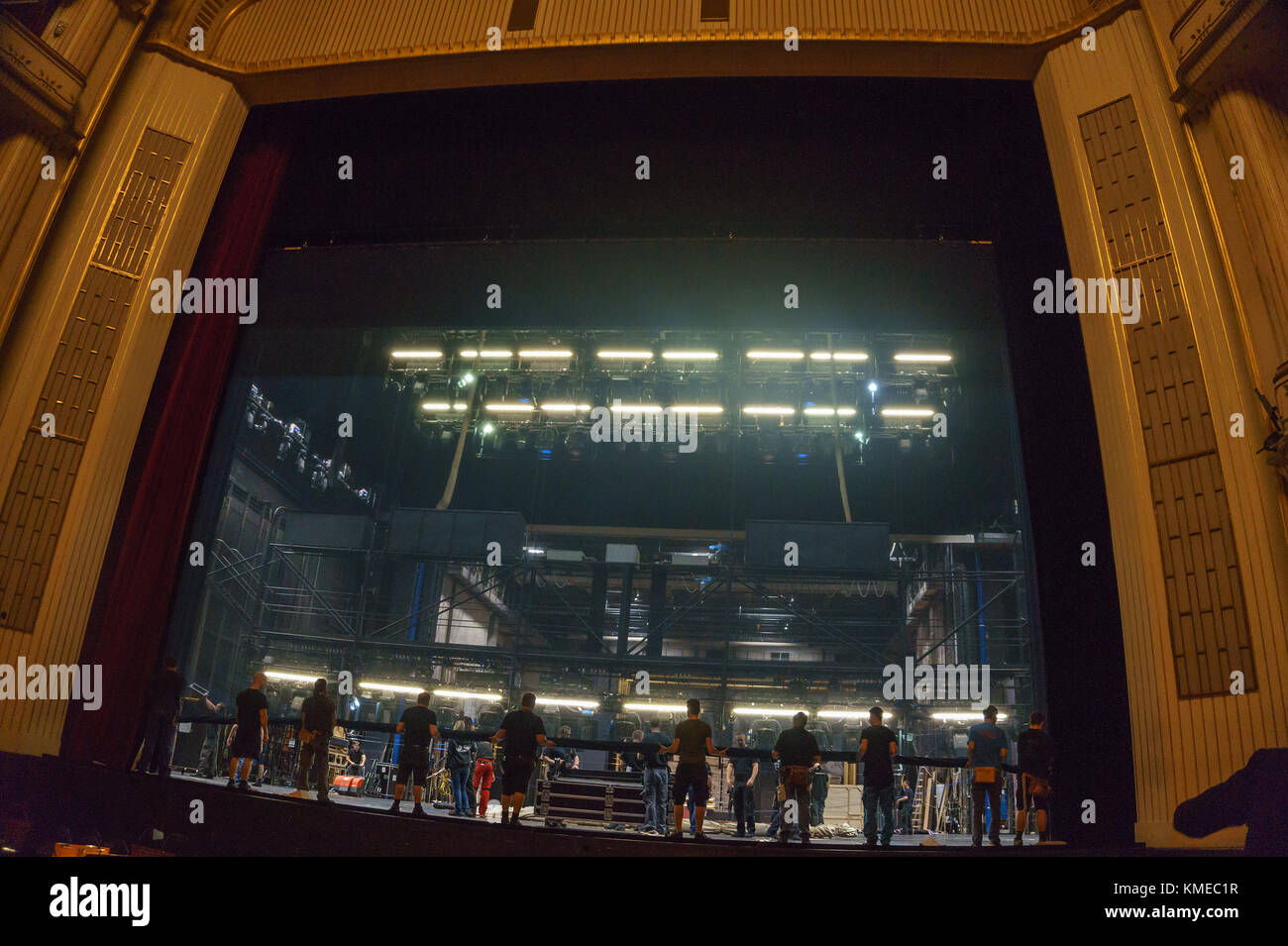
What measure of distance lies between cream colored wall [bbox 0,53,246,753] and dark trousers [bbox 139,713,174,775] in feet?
3.72

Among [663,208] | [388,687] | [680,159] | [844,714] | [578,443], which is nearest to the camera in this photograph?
[680,159]

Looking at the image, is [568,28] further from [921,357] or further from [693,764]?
[921,357]

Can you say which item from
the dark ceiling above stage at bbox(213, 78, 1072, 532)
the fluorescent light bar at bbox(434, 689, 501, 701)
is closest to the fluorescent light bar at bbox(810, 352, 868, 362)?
the dark ceiling above stage at bbox(213, 78, 1072, 532)

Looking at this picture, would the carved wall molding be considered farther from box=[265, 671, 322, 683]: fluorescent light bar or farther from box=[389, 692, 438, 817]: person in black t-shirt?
box=[265, 671, 322, 683]: fluorescent light bar

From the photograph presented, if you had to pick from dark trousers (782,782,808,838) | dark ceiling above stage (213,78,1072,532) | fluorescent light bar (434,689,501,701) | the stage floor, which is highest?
dark ceiling above stage (213,78,1072,532)

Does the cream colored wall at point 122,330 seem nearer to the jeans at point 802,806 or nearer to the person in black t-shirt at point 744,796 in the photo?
the jeans at point 802,806

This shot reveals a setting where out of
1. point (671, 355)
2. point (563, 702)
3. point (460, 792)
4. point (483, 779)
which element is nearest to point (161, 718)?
point (460, 792)

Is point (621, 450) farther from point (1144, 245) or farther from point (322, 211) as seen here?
point (1144, 245)

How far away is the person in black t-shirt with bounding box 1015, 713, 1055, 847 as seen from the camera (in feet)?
23.1

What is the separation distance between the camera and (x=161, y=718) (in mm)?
8070

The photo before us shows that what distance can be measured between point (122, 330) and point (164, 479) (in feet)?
5.25

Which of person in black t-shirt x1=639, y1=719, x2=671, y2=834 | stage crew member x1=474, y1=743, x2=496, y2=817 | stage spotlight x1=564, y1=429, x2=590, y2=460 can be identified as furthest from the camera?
stage spotlight x1=564, y1=429, x2=590, y2=460
